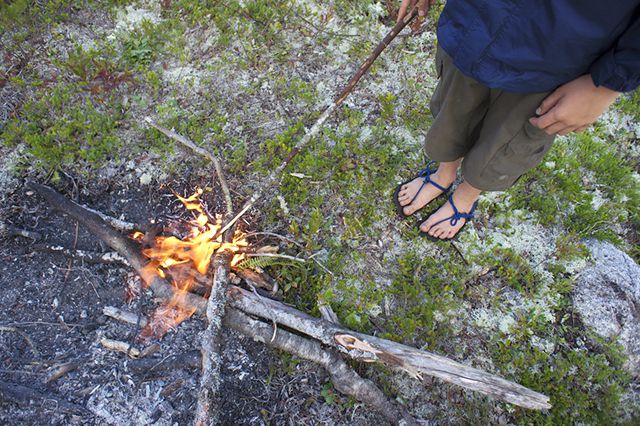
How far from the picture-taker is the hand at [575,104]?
7.40 ft

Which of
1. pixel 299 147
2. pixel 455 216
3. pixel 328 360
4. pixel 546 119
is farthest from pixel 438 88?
pixel 328 360

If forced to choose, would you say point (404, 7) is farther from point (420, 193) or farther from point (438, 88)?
point (420, 193)

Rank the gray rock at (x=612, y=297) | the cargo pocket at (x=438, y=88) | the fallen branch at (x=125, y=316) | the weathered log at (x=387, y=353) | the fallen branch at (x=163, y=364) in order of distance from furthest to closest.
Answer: the gray rock at (x=612, y=297) < the fallen branch at (x=125, y=316) < the fallen branch at (x=163, y=364) < the cargo pocket at (x=438, y=88) < the weathered log at (x=387, y=353)

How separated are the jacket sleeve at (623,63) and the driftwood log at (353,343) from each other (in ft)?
7.05

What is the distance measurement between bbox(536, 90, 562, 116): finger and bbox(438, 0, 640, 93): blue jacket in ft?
0.23

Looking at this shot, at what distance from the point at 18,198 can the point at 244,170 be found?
2.21 meters

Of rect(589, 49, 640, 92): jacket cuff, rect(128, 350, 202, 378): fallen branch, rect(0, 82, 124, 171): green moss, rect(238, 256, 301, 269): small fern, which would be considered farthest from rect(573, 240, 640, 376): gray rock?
rect(0, 82, 124, 171): green moss

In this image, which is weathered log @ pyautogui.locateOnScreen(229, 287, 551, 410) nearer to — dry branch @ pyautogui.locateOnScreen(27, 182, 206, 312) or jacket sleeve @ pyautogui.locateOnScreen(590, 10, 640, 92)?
dry branch @ pyautogui.locateOnScreen(27, 182, 206, 312)

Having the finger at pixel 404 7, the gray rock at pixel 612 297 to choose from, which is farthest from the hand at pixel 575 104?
the gray rock at pixel 612 297

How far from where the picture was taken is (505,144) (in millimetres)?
2920

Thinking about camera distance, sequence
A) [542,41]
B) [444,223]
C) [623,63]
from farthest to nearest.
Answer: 1. [444,223]
2. [542,41]
3. [623,63]

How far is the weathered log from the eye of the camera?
3055 mm

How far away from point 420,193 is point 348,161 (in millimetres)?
848

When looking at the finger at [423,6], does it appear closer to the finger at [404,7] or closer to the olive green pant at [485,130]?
the finger at [404,7]
